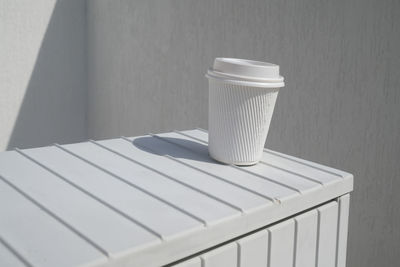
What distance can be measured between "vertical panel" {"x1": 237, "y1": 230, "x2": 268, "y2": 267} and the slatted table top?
0.07 feet

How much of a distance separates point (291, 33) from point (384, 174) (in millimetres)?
805

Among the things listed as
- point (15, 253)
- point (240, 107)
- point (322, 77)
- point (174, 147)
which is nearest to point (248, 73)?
point (240, 107)

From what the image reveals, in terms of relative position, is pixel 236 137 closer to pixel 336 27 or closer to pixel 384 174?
pixel 384 174

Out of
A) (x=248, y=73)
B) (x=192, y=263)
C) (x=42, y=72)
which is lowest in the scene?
(x=42, y=72)

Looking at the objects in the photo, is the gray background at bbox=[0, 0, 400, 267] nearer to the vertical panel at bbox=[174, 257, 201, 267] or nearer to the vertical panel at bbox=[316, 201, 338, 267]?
the vertical panel at bbox=[316, 201, 338, 267]

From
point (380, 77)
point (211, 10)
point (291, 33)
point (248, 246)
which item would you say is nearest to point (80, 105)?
point (211, 10)

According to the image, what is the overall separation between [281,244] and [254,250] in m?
0.09

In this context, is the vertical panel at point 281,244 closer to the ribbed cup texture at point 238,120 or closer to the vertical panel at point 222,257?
the vertical panel at point 222,257

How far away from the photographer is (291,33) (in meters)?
2.36

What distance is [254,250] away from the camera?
3.14 ft

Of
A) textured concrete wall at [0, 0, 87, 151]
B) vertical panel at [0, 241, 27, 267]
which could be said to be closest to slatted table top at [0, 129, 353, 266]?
vertical panel at [0, 241, 27, 267]

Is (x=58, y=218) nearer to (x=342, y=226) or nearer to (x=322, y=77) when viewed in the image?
(x=342, y=226)

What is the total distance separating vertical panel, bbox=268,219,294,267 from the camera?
1.00 metres

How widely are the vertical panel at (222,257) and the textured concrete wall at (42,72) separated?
3.45 metres
